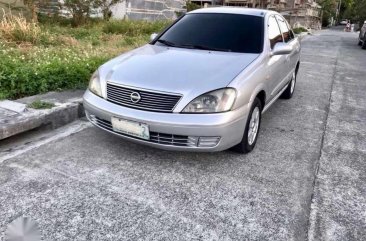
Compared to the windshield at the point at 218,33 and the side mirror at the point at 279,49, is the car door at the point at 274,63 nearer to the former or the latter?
the side mirror at the point at 279,49

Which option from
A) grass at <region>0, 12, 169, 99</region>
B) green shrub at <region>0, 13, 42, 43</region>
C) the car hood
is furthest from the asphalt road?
green shrub at <region>0, 13, 42, 43</region>

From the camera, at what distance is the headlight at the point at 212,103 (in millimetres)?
3111

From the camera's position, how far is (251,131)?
3.76 m

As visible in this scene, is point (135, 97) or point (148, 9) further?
point (148, 9)

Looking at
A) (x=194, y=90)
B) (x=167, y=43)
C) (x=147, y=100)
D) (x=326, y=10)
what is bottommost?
(x=147, y=100)

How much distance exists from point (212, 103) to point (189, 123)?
0.28 m

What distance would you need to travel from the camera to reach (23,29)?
22.9 feet

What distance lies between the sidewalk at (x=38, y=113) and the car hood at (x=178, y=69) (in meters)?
0.90

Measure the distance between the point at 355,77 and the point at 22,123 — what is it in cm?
774

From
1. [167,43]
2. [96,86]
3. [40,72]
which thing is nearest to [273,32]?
[167,43]

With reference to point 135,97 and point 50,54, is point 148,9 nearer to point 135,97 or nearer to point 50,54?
point 50,54

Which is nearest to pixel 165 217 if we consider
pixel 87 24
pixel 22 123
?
pixel 22 123

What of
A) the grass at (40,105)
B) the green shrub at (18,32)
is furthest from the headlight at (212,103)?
the green shrub at (18,32)

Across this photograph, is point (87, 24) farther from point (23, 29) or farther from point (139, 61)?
point (139, 61)
